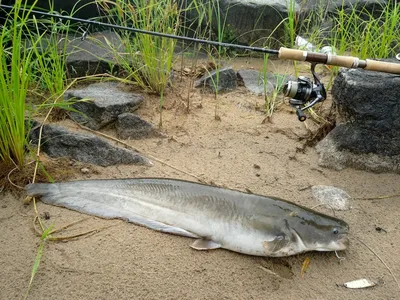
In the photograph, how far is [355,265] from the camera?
8.90 ft

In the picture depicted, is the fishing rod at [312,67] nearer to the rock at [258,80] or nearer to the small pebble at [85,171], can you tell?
the small pebble at [85,171]

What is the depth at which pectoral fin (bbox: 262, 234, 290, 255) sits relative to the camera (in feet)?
8.55

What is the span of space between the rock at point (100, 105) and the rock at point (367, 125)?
1.81 metres

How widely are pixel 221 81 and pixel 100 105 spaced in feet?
5.05

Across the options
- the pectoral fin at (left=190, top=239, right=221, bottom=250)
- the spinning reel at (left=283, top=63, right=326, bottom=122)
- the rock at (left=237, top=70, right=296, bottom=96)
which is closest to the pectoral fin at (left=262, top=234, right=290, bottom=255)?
the pectoral fin at (left=190, top=239, right=221, bottom=250)

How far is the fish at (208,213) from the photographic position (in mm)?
2652

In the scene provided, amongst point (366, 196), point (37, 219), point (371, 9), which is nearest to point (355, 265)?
point (366, 196)

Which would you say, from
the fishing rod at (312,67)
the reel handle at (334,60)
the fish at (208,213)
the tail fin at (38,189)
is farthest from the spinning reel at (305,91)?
the tail fin at (38,189)

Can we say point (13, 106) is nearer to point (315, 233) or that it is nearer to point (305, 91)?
point (305, 91)

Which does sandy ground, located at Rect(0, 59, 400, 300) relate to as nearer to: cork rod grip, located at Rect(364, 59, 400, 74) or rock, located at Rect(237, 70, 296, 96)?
cork rod grip, located at Rect(364, 59, 400, 74)

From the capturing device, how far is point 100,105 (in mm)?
4211

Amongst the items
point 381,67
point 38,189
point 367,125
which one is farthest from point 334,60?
point 38,189

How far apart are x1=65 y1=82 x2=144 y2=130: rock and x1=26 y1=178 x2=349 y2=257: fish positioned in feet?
4.00

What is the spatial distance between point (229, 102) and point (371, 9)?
141 inches
